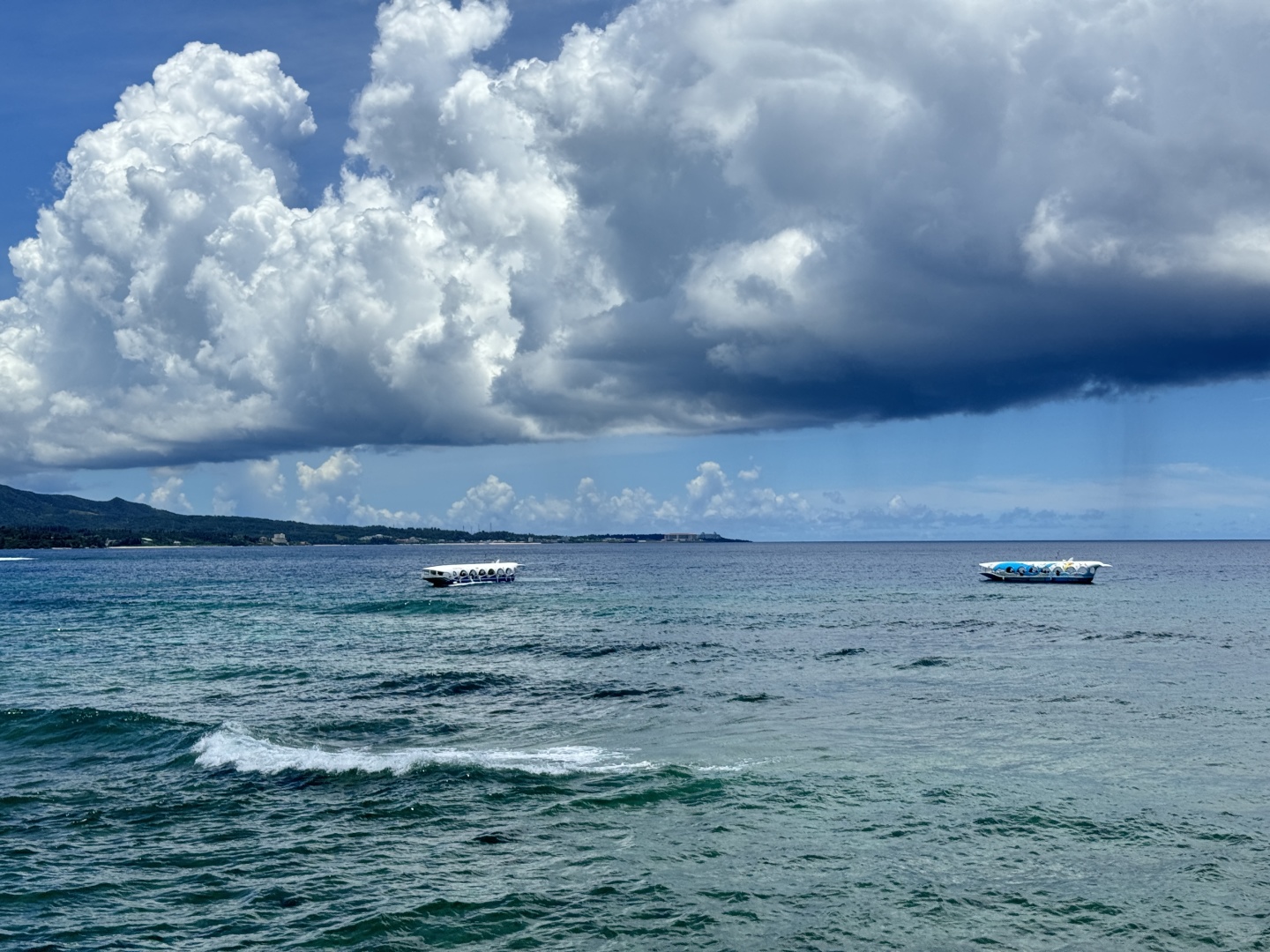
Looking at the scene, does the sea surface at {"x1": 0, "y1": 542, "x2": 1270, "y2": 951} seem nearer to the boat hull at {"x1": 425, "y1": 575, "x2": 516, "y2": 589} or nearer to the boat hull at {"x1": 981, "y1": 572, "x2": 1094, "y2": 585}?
the boat hull at {"x1": 981, "y1": 572, "x2": 1094, "y2": 585}

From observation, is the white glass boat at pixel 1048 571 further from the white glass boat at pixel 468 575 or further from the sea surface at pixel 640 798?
the white glass boat at pixel 468 575

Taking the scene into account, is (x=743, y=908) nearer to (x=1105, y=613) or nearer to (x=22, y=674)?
(x=22, y=674)

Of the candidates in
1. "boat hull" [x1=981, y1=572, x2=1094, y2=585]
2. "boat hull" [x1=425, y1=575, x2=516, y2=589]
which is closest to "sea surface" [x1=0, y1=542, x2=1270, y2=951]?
"boat hull" [x1=981, y1=572, x2=1094, y2=585]

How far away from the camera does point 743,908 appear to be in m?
17.7

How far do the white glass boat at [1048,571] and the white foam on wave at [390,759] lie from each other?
10712 centimetres

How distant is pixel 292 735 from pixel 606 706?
40.4 feet

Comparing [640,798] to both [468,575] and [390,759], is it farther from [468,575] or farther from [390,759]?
[468,575]

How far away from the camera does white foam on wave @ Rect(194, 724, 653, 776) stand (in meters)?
27.6

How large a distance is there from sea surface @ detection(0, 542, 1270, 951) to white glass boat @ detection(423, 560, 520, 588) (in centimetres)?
6950

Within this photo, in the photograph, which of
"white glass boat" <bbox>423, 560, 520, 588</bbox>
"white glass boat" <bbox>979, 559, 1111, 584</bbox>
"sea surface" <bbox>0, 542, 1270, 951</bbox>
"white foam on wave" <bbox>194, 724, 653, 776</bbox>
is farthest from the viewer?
"white glass boat" <bbox>423, 560, 520, 588</bbox>

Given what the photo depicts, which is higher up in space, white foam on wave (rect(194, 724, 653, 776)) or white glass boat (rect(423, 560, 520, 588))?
white foam on wave (rect(194, 724, 653, 776))

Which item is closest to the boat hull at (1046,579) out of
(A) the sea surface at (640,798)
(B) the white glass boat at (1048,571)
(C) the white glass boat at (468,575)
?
(B) the white glass boat at (1048,571)

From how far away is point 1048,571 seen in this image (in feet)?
402

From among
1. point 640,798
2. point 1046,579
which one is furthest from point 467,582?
point 640,798
